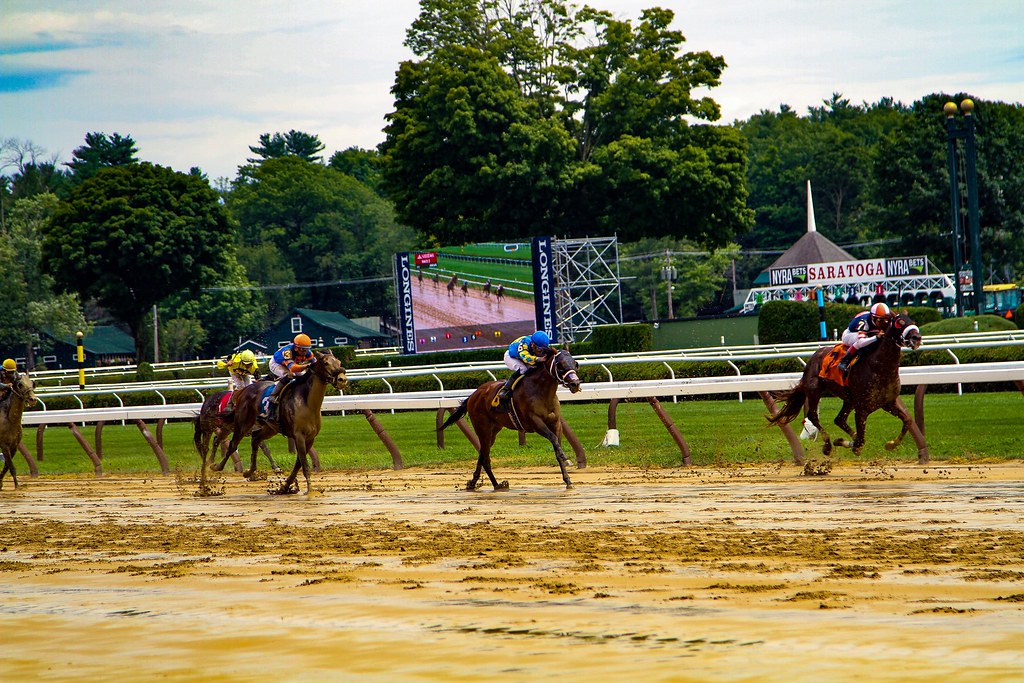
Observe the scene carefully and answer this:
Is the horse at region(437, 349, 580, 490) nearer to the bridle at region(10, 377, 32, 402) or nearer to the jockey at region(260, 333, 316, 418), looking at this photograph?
the jockey at region(260, 333, 316, 418)

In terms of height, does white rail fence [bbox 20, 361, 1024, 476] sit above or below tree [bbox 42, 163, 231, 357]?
below

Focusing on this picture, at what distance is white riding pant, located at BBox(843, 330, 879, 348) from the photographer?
11.6 meters

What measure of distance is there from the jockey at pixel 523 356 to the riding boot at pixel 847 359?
2.59 metres

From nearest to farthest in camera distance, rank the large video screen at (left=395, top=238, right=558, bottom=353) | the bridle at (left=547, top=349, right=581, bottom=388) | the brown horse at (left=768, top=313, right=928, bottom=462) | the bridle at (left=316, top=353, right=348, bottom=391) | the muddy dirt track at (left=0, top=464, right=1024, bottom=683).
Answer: the muddy dirt track at (left=0, top=464, right=1024, bottom=683)
the brown horse at (left=768, top=313, right=928, bottom=462)
the bridle at (left=547, top=349, right=581, bottom=388)
the bridle at (left=316, top=353, right=348, bottom=391)
the large video screen at (left=395, top=238, right=558, bottom=353)

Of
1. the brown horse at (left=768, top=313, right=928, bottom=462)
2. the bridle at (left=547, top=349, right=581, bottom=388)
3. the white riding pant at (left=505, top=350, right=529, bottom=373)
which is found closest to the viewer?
the brown horse at (left=768, top=313, right=928, bottom=462)

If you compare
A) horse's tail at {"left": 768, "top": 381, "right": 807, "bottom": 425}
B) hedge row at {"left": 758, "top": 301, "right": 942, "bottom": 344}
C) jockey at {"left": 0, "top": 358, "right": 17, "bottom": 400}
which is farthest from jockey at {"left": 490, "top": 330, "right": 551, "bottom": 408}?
hedge row at {"left": 758, "top": 301, "right": 942, "bottom": 344}

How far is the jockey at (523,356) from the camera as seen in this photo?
1175 cm

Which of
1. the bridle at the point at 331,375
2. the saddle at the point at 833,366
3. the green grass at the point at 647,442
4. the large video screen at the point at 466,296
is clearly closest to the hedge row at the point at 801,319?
the large video screen at the point at 466,296

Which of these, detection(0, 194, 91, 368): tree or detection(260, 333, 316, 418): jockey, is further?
detection(0, 194, 91, 368): tree

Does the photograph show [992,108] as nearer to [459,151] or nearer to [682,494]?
[459,151]

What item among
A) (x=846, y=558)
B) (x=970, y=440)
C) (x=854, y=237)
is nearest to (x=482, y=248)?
(x=970, y=440)

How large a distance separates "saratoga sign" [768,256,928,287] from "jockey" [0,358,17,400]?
2785cm

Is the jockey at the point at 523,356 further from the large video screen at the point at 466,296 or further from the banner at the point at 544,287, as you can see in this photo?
the large video screen at the point at 466,296

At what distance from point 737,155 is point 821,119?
7315 cm
